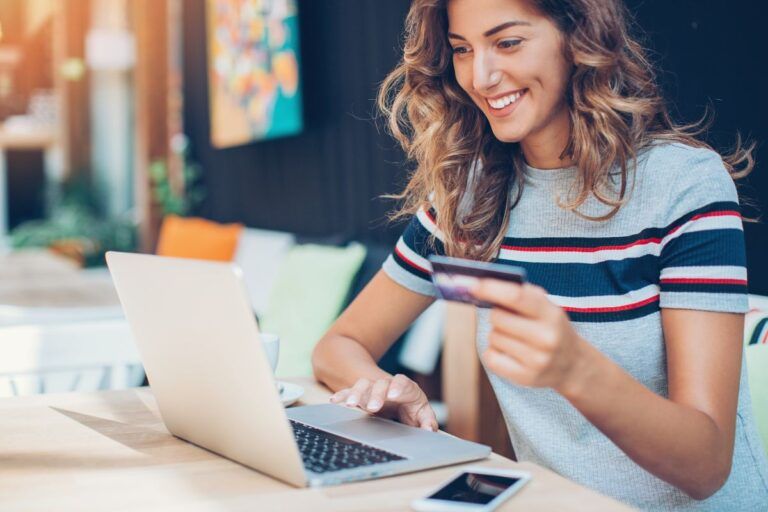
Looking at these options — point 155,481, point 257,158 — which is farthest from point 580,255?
point 257,158

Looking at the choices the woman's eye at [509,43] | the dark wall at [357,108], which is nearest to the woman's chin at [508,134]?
the woman's eye at [509,43]

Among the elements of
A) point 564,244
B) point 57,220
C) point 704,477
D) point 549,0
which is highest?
point 549,0

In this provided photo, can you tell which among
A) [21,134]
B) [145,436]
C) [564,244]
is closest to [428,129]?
[564,244]

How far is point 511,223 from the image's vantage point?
55.8 inches

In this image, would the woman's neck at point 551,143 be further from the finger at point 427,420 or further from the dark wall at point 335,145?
the dark wall at point 335,145

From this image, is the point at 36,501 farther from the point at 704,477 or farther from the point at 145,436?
the point at 704,477

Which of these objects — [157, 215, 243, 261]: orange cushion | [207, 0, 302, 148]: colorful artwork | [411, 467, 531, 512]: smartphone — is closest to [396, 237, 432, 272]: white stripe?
[411, 467, 531, 512]: smartphone

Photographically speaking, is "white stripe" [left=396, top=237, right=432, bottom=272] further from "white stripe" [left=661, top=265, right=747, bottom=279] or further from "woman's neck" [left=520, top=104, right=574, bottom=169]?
"white stripe" [left=661, top=265, right=747, bottom=279]

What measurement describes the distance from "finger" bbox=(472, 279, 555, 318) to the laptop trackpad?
12.9 inches

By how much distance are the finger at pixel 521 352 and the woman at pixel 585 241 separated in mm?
143

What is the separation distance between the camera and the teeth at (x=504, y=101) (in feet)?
4.37

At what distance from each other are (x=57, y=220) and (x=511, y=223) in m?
8.01

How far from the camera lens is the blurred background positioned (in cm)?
179

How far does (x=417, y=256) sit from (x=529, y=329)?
73cm
